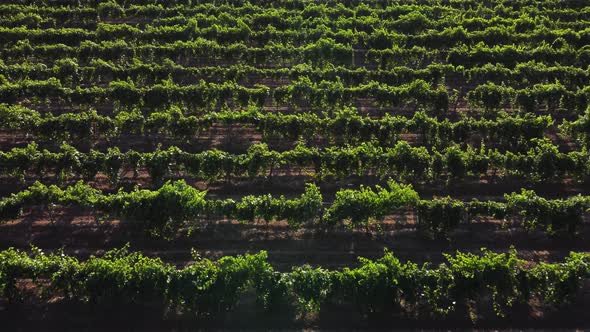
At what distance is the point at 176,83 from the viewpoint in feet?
132

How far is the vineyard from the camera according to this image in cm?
2327

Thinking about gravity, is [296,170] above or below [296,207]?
below

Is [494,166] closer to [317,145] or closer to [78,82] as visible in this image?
[317,145]

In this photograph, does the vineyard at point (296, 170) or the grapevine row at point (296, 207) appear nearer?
the vineyard at point (296, 170)

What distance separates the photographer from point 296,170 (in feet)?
107

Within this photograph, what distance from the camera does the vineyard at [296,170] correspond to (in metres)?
23.3

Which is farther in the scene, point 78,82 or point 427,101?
point 78,82

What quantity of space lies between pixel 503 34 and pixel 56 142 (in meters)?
38.2

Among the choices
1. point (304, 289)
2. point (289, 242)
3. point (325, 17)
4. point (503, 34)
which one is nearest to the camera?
point (304, 289)

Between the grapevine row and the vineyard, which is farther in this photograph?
the grapevine row

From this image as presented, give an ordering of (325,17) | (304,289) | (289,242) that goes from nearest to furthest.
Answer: (304,289) → (289,242) → (325,17)

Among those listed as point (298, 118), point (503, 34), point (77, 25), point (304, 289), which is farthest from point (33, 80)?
point (503, 34)

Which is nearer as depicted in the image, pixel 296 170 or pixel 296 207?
pixel 296 207

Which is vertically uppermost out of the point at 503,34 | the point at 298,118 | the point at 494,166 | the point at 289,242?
the point at 503,34
